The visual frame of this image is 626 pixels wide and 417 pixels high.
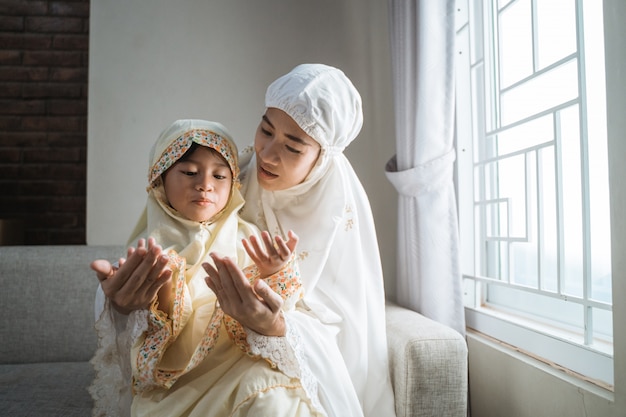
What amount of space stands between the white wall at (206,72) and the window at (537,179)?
502mm

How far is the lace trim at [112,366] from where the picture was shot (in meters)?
1.15

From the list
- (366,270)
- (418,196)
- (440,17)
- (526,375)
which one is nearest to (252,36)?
(440,17)

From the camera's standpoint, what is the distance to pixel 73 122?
12.0 feet

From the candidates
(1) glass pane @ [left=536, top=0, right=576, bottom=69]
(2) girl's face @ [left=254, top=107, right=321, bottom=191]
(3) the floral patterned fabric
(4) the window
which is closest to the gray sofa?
(4) the window

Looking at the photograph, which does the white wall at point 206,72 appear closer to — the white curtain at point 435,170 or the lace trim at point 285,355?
the white curtain at point 435,170

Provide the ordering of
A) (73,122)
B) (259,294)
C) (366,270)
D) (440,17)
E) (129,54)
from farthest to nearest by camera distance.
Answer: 1. (73,122)
2. (129,54)
3. (440,17)
4. (366,270)
5. (259,294)

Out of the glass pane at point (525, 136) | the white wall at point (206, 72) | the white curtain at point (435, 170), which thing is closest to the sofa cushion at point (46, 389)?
the white wall at point (206, 72)

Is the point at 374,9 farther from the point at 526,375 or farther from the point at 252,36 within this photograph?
the point at 526,375

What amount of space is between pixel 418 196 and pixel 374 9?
3.58 ft

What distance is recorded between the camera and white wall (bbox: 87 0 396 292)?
7.48ft

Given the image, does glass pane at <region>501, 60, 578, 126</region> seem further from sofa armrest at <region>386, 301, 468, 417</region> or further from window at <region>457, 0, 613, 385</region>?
sofa armrest at <region>386, 301, 468, 417</region>

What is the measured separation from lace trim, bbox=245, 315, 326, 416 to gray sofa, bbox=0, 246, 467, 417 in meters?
0.36

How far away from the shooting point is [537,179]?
1507 millimetres

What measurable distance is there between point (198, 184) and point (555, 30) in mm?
1207
